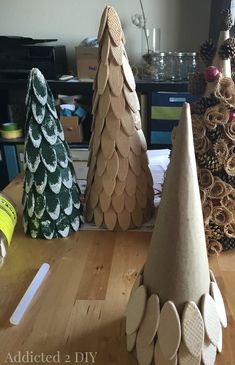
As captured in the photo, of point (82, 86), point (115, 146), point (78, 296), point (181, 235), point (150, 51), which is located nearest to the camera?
point (181, 235)

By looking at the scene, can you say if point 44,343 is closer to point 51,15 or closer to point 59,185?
point 59,185

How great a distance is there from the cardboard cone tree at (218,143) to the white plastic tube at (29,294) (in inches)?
10.4

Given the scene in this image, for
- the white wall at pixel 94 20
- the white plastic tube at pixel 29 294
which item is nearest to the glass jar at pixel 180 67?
the white wall at pixel 94 20

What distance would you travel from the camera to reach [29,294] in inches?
18.5

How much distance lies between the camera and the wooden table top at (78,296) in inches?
15.2

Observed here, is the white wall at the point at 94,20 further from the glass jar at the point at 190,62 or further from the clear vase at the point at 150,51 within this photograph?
the glass jar at the point at 190,62

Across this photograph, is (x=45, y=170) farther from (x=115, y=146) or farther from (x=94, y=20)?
(x=94, y=20)

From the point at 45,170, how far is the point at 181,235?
0.99ft

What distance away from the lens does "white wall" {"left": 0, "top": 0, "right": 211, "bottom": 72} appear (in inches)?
77.6

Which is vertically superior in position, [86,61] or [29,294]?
[86,61]

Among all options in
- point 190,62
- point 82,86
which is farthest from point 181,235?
point 190,62

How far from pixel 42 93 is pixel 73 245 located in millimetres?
259

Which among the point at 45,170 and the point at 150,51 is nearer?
the point at 45,170

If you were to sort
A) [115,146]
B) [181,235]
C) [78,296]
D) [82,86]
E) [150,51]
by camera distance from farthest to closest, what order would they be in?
[150,51]
[82,86]
[115,146]
[78,296]
[181,235]
